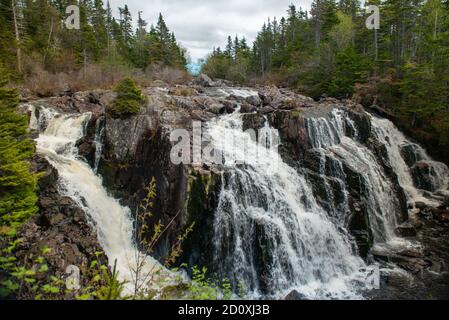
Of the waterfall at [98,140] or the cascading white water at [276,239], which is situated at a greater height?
the waterfall at [98,140]

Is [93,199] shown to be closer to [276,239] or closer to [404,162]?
[276,239]

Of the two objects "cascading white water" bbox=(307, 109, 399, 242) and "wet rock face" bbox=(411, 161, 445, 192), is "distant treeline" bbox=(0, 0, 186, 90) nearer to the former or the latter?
"cascading white water" bbox=(307, 109, 399, 242)

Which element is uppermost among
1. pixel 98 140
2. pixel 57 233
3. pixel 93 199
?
pixel 98 140

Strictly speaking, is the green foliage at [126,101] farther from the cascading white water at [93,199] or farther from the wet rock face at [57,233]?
the wet rock face at [57,233]

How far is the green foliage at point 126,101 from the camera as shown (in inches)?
601

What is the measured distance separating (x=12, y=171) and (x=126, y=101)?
798 cm

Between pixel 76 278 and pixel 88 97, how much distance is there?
14.4 metres

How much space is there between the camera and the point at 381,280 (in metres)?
11.3

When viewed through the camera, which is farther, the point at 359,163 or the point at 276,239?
the point at 359,163

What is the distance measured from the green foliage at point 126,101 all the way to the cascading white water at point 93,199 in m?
2.15

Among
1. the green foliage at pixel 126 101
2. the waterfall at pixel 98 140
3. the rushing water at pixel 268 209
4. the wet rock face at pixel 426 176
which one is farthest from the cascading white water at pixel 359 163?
the waterfall at pixel 98 140

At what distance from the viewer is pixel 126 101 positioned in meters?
15.4

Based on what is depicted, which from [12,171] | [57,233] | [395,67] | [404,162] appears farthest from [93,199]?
[395,67]
